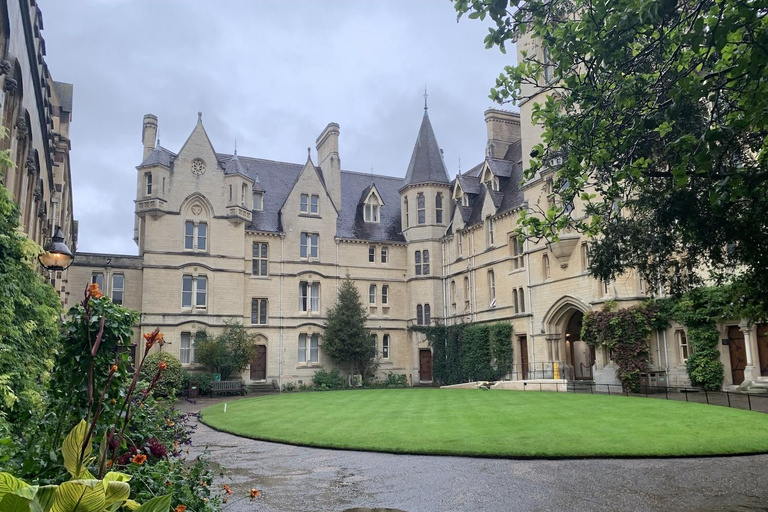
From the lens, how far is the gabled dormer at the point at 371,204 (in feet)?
144

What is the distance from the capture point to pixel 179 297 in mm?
36750

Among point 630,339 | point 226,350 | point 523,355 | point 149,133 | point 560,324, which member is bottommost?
point 523,355

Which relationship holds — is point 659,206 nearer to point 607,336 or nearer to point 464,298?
point 607,336

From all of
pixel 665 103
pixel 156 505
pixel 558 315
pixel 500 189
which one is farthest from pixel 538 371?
pixel 156 505

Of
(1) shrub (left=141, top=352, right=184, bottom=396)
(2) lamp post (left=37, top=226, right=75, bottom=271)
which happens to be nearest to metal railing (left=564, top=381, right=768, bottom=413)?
(2) lamp post (left=37, top=226, right=75, bottom=271)

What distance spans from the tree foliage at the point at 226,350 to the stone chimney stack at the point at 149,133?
514 inches

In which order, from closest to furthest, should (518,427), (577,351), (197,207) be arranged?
1. (518,427)
2. (197,207)
3. (577,351)

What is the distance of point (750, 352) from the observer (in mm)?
23359

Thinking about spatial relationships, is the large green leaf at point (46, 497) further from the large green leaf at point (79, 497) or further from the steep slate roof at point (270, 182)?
the steep slate roof at point (270, 182)

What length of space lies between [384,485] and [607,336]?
69.2 feet

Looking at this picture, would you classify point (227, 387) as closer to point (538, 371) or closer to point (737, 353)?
point (538, 371)

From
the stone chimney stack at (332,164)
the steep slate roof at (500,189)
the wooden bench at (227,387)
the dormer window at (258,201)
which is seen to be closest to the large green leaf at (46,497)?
the wooden bench at (227,387)

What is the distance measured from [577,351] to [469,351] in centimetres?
918

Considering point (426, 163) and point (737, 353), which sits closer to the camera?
point (737, 353)
